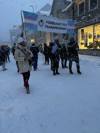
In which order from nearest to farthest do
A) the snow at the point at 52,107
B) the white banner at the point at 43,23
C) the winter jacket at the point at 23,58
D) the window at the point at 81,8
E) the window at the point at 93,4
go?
1. the snow at the point at 52,107
2. the winter jacket at the point at 23,58
3. the white banner at the point at 43,23
4. the window at the point at 93,4
5. the window at the point at 81,8

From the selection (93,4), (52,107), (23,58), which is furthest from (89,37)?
(52,107)

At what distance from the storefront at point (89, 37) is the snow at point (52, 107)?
19.2 meters

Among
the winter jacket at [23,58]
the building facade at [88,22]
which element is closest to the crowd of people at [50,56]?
the winter jacket at [23,58]

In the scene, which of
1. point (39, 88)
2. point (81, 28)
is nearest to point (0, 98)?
point (39, 88)

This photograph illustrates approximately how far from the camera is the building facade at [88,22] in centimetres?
3256

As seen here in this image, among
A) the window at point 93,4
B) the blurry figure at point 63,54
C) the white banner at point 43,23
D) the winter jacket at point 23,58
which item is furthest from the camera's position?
the window at point 93,4

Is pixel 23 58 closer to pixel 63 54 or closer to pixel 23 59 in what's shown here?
pixel 23 59

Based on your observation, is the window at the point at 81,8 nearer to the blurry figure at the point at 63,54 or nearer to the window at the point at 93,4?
the window at the point at 93,4

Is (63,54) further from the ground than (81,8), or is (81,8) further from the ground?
(81,8)

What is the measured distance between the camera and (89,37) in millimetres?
35688

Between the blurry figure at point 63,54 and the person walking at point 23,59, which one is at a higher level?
the person walking at point 23,59

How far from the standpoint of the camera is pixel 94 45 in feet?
107

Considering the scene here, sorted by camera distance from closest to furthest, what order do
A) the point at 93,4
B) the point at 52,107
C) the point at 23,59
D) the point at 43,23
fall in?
the point at 52,107
the point at 23,59
the point at 43,23
the point at 93,4

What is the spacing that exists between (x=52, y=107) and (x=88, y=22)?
25.8 m
